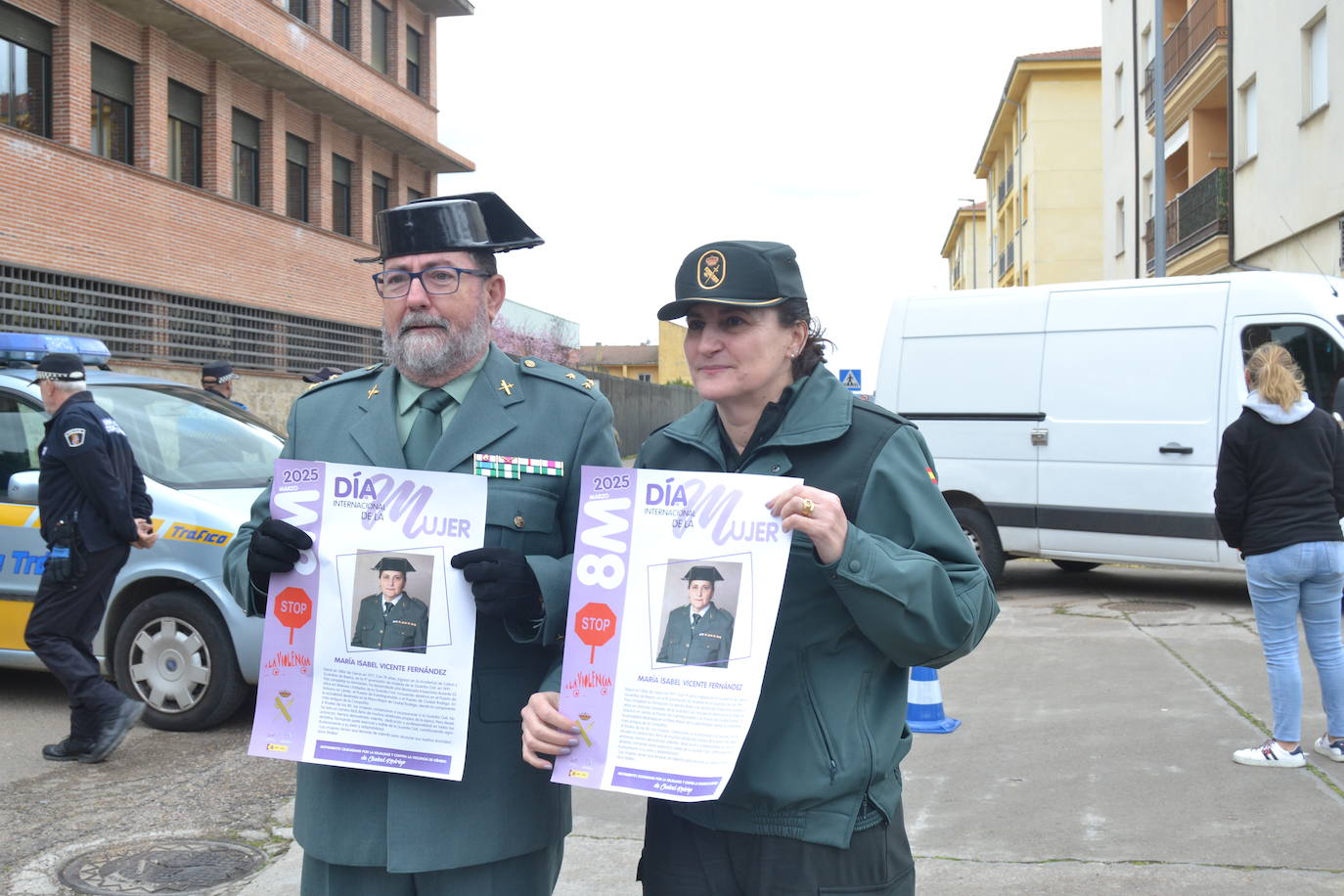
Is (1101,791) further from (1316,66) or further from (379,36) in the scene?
(379,36)

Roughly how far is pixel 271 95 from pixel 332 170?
291cm

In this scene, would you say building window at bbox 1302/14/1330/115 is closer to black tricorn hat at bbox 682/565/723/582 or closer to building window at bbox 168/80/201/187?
building window at bbox 168/80/201/187

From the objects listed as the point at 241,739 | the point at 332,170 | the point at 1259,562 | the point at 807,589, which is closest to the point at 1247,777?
the point at 1259,562

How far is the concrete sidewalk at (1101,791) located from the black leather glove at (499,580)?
2449 millimetres

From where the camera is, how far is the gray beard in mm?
2576

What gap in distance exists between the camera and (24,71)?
57.6 feet

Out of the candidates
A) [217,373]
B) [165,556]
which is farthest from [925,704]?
[217,373]

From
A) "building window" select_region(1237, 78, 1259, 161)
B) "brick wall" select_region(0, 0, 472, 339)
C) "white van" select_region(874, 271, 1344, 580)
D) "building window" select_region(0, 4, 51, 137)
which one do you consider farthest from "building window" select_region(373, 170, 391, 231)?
"white van" select_region(874, 271, 1344, 580)

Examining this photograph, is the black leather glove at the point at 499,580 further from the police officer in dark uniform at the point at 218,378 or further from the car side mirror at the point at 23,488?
Answer: the police officer in dark uniform at the point at 218,378

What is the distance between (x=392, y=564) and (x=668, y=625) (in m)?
0.56

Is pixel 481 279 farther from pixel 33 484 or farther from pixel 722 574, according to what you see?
pixel 33 484

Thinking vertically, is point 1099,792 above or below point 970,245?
below

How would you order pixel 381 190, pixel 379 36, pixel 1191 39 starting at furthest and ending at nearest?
1. pixel 381 190
2. pixel 379 36
3. pixel 1191 39

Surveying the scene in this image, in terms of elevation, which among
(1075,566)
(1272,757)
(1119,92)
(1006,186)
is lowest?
(1272,757)
